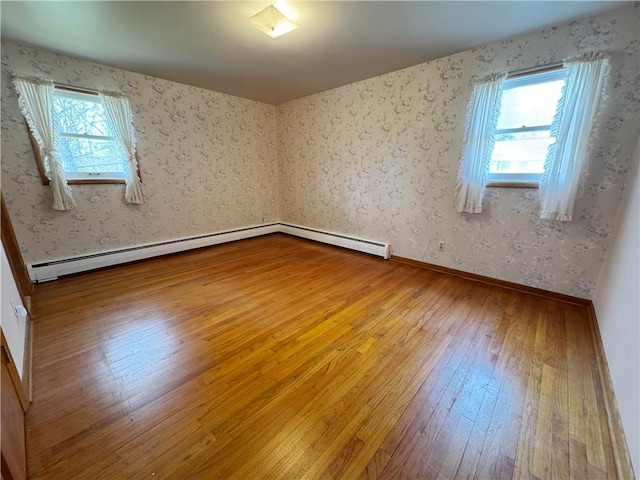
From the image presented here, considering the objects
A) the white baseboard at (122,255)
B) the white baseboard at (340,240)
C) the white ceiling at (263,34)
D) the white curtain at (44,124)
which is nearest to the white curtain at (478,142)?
the white ceiling at (263,34)

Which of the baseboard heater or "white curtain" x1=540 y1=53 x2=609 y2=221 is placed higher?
"white curtain" x1=540 y1=53 x2=609 y2=221

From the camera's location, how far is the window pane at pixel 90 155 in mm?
2848

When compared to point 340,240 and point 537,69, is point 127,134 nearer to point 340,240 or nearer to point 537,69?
point 340,240

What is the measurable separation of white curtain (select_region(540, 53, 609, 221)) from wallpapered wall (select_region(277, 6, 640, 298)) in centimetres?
10

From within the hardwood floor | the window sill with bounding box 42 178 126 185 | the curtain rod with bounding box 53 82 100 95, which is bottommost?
the hardwood floor

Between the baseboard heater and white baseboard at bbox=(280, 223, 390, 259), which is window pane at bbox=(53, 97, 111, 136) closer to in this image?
the baseboard heater

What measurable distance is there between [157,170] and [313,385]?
348cm

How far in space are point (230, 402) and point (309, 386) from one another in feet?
1.40

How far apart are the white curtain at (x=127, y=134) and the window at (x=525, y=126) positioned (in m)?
4.09

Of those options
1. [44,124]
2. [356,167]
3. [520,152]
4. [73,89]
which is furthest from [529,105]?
[44,124]

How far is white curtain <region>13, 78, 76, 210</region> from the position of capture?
2.50m

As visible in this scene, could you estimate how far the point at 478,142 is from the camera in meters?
2.53

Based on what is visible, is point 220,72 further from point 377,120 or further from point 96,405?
point 96,405

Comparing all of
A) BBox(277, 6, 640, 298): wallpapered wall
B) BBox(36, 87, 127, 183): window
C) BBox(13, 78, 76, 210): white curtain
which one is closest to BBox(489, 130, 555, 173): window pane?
BBox(277, 6, 640, 298): wallpapered wall
